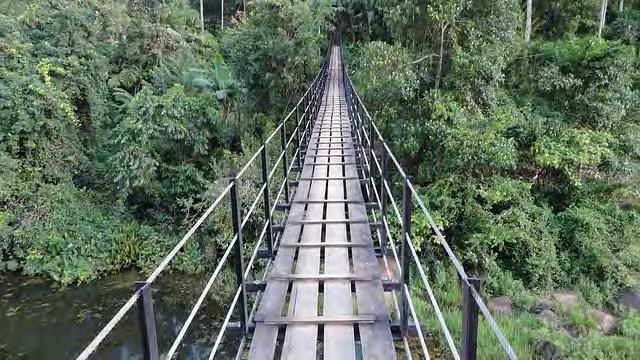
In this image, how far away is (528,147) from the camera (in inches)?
446

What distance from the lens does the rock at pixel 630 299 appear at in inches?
381

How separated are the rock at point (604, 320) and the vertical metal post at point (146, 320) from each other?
869cm

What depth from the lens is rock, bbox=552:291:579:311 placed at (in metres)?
8.87

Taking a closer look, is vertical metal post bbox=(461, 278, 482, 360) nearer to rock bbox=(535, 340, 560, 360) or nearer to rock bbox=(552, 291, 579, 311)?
rock bbox=(535, 340, 560, 360)

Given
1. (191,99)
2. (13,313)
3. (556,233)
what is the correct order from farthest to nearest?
(191,99) < (556,233) < (13,313)

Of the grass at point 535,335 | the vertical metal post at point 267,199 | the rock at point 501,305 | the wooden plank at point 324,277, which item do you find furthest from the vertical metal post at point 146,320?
the rock at point 501,305

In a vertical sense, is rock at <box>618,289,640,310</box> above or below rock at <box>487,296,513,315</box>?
below

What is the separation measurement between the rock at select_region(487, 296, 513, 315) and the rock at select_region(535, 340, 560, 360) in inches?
67.4

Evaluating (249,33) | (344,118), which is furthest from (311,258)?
(249,33)

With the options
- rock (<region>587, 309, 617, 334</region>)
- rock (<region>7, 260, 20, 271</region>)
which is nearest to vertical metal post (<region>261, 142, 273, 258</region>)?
rock (<region>587, 309, 617, 334</region>)

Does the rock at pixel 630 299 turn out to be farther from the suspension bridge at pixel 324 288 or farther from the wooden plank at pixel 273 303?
the wooden plank at pixel 273 303

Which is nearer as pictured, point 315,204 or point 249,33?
point 315,204

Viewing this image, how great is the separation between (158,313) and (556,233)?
8.62m

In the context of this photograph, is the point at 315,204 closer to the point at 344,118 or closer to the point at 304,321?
the point at 304,321
